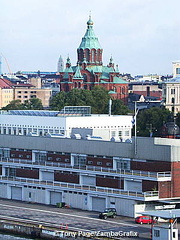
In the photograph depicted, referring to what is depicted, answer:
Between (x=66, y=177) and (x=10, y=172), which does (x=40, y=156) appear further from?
(x=10, y=172)

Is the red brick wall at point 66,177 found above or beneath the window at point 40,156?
beneath

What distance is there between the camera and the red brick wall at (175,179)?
83012 mm

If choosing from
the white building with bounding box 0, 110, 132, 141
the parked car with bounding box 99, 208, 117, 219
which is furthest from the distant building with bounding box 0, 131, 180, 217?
the white building with bounding box 0, 110, 132, 141

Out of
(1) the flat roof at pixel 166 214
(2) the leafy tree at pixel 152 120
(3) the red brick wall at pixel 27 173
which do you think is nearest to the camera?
(1) the flat roof at pixel 166 214

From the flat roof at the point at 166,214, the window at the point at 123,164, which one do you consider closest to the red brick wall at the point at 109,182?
the window at the point at 123,164

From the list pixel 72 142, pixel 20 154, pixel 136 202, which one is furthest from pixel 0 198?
pixel 136 202

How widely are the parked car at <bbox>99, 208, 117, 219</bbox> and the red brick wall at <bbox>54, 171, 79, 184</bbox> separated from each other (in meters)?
7.52

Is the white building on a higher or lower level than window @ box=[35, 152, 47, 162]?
higher

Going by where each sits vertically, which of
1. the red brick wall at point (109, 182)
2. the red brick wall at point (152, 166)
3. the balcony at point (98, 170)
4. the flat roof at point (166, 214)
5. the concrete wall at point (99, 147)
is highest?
the concrete wall at point (99, 147)

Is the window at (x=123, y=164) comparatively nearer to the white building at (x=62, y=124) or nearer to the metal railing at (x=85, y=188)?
the metal railing at (x=85, y=188)

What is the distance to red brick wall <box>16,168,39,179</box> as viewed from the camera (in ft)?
313

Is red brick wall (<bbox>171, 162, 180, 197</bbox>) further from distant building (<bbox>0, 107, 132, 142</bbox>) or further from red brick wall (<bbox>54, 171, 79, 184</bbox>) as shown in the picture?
distant building (<bbox>0, 107, 132, 142</bbox>)

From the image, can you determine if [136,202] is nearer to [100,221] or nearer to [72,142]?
[100,221]

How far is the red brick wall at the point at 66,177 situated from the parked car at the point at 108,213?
24.7 feet
